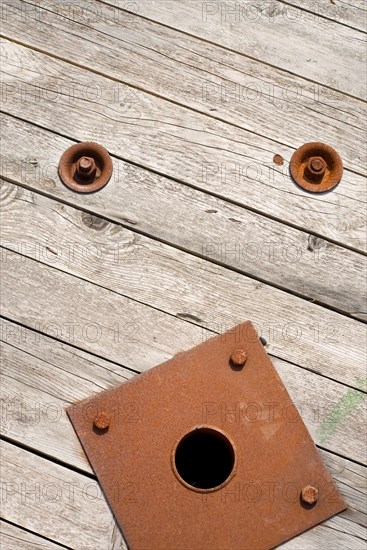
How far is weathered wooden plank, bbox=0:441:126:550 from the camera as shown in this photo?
216cm

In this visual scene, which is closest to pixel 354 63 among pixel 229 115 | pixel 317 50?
pixel 317 50

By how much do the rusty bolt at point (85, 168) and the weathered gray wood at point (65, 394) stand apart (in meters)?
0.54

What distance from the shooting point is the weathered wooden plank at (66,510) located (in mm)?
2164

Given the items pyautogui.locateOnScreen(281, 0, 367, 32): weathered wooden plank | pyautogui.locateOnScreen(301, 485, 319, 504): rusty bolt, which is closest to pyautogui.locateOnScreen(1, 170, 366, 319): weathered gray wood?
pyautogui.locateOnScreen(301, 485, 319, 504): rusty bolt

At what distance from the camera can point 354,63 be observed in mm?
2549

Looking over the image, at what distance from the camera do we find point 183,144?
244cm

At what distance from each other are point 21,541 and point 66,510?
0.16 meters

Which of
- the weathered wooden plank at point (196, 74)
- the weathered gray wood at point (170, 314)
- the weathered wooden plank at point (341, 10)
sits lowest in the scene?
the weathered gray wood at point (170, 314)

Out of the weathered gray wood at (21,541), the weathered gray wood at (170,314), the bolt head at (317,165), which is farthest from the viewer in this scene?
the bolt head at (317,165)

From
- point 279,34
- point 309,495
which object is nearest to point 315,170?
point 279,34

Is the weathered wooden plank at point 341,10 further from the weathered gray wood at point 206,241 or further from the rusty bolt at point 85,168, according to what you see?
the rusty bolt at point 85,168

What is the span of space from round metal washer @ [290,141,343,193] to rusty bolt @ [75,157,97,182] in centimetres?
67

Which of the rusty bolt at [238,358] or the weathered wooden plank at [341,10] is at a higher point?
the weathered wooden plank at [341,10]

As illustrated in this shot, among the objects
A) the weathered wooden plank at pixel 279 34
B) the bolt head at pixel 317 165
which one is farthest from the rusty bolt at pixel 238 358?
the weathered wooden plank at pixel 279 34
